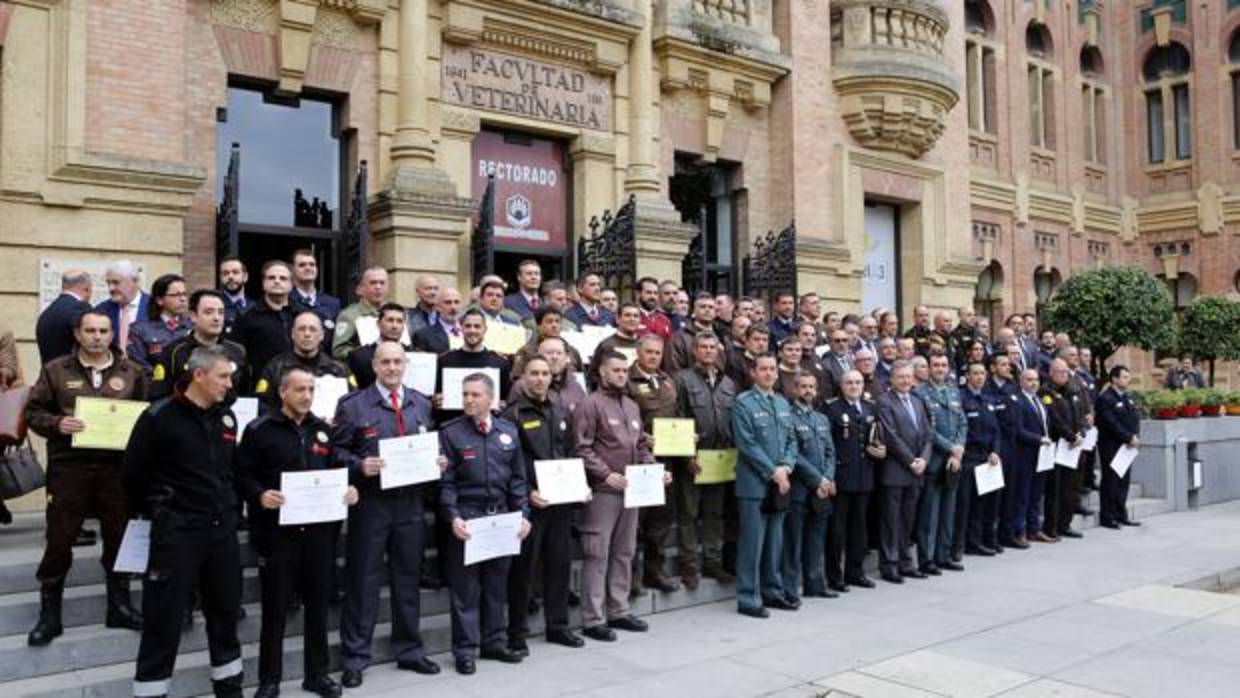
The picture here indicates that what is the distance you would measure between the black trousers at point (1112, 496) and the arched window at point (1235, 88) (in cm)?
1909

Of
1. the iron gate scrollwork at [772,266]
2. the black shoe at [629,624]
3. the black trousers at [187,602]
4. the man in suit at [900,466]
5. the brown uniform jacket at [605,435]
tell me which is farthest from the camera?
the iron gate scrollwork at [772,266]

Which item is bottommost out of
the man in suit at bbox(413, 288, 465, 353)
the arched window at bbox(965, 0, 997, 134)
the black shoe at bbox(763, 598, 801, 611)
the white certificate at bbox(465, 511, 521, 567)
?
the black shoe at bbox(763, 598, 801, 611)

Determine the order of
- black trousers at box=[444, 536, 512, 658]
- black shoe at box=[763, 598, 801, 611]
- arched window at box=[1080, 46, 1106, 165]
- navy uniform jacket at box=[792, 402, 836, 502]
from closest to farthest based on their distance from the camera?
1. black trousers at box=[444, 536, 512, 658]
2. black shoe at box=[763, 598, 801, 611]
3. navy uniform jacket at box=[792, 402, 836, 502]
4. arched window at box=[1080, 46, 1106, 165]

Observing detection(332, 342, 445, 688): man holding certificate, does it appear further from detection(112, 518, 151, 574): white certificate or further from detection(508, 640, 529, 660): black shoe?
detection(112, 518, 151, 574): white certificate

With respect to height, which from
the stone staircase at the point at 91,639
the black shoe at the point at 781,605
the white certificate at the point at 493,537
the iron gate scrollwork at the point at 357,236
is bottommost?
the black shoe at the point at 781,605

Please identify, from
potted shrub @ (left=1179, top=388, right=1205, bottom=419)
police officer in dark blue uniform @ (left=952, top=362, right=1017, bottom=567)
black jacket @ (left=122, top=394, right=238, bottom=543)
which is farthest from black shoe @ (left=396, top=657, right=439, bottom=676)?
potted shrub @ (left=1179, top=388, right=1205, bottom=419)

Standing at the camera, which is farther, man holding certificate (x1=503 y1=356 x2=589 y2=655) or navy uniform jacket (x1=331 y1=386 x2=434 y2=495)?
man holding certificate (x1=503 y1=356 x2=589 y2=655)

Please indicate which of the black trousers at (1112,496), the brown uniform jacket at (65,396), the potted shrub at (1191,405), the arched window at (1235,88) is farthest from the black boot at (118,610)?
the arched window at (1235,88)

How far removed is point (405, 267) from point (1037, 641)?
7586mm

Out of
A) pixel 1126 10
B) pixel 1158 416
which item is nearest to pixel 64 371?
pixel 1158 416

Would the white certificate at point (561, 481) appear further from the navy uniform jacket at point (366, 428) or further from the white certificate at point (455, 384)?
the navy uniform jacket at point (366, 428)

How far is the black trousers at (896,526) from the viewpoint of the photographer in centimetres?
966

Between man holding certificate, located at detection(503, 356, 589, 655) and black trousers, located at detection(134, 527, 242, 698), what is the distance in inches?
84.0

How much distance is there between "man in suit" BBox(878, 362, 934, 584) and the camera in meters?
9.56
